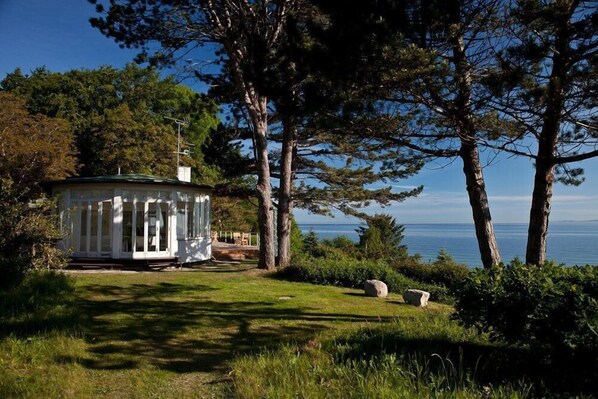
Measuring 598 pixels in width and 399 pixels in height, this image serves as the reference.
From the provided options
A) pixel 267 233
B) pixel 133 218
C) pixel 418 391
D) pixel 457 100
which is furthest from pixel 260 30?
pixel 418 391

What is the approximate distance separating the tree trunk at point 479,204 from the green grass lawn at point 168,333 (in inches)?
48.4

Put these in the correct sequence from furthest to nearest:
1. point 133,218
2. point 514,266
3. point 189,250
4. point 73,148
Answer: point 73,148 < point 189,250 < point 133,218 < point 514,266

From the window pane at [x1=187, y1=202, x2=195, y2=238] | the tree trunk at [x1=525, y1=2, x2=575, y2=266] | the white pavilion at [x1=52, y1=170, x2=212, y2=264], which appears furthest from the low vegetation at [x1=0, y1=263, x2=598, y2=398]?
the window pane at [x1=187, y1=202, x2=195, y2=238]

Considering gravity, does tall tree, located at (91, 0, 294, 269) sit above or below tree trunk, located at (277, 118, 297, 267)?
above

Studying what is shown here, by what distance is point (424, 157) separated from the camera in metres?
7.75

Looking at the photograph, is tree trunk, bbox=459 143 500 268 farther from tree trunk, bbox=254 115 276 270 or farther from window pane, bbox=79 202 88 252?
window pane, bbox=79 202 88 252

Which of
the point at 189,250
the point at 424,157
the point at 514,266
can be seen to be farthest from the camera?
the point at 189,250

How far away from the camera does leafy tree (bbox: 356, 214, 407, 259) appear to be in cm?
1932

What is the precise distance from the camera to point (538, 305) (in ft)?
12.7

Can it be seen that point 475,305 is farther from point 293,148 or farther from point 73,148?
point 73,148

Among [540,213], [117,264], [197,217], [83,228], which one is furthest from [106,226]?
[540,213]

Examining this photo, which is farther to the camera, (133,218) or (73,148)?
(73,148)

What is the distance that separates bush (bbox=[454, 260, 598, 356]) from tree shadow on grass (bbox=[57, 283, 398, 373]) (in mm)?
2562

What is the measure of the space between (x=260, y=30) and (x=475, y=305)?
11291 millimetres
